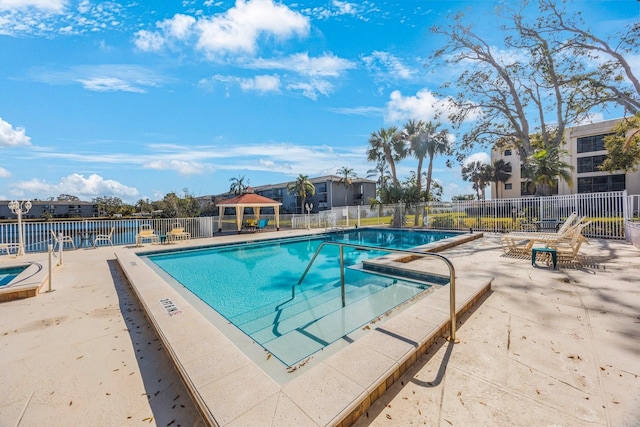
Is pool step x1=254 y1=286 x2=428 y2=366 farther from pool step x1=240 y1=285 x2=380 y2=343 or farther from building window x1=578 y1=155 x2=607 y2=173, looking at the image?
building window x1=578 y1=155 x2=607 y2=173

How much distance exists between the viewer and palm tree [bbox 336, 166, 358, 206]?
36.8m

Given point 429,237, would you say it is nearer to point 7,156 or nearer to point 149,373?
point 149,373

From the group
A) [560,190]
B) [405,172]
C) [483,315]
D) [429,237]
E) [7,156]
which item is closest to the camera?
[483,315]

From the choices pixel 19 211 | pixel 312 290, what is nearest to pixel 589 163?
pixel 312 290

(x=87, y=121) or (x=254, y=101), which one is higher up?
(x=254, y=101)

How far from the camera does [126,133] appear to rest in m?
22.7

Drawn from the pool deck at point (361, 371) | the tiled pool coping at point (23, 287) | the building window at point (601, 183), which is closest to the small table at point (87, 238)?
the tiled pool coping at point (23, 287)

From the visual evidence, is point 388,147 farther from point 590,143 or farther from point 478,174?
point 590,143

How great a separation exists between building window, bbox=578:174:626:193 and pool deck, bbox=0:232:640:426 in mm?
39002

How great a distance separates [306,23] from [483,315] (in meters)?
11.9

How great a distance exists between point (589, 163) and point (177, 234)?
146 feet

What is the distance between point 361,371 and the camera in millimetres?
2453

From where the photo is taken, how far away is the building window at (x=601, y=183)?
3069 cm

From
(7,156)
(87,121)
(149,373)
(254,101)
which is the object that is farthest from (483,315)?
(7,156)
